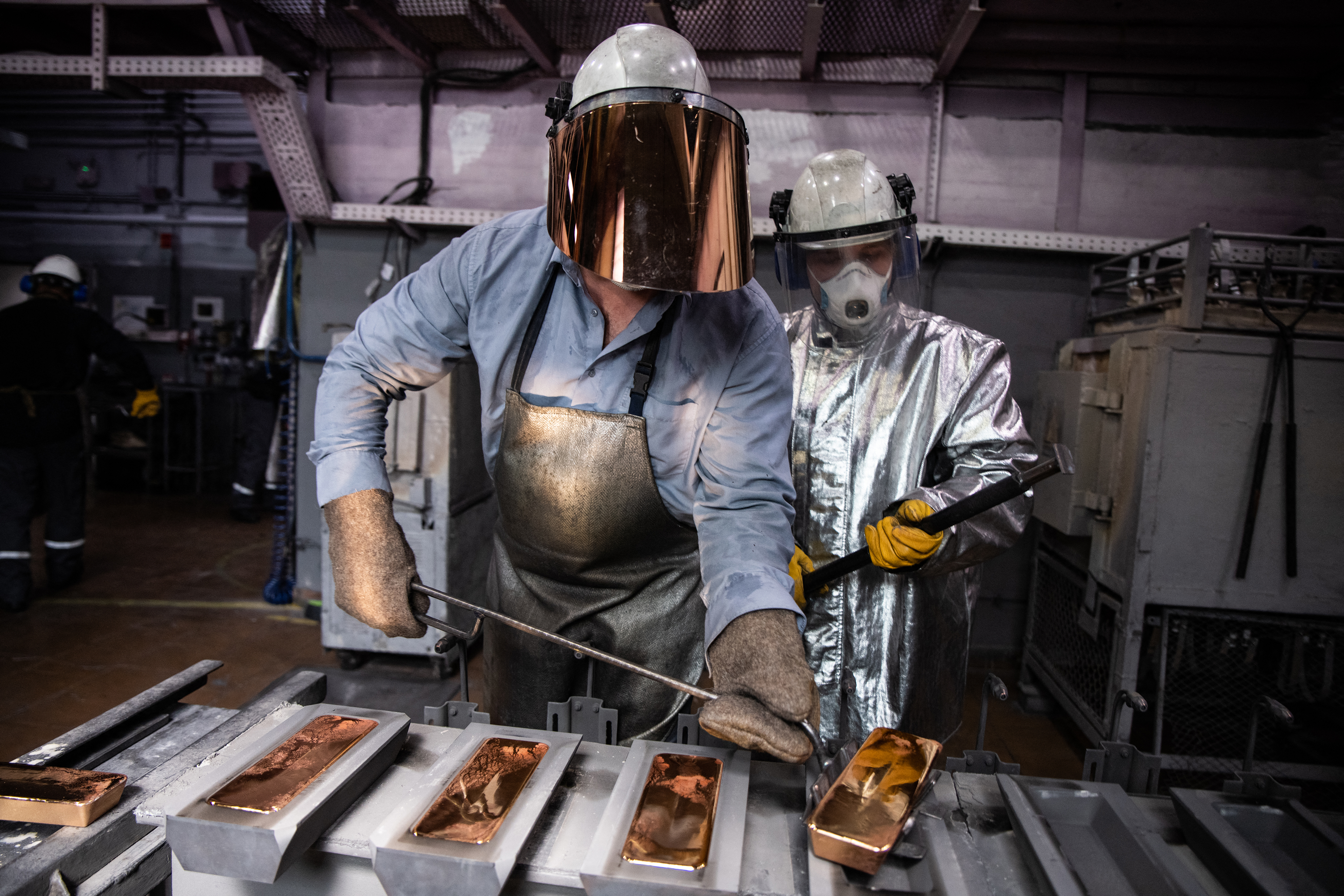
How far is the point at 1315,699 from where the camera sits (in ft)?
8.10

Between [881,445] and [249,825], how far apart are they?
1587 millimetres

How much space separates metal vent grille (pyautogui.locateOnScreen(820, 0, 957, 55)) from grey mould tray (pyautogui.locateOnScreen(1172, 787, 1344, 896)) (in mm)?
2931

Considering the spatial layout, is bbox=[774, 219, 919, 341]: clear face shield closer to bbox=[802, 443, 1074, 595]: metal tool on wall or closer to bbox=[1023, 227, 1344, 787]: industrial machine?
bbox=[802, 443, 1074, 595]: metal tool on wall

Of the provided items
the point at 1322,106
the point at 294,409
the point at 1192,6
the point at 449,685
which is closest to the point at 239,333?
the point at 294,409

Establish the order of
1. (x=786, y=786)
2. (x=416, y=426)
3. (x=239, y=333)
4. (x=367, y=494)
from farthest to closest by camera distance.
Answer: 1. (x=239, y=333)
2. (x=416, y=426)
3. (x=367, y=494)
4. (x=786, y=786)

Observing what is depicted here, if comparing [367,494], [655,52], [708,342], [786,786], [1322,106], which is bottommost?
[786,786]

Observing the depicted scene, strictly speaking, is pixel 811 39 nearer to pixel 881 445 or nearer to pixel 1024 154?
pixel 1024 154

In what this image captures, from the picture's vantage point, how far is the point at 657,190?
109 cm

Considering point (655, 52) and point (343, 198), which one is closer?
point (655, 52)

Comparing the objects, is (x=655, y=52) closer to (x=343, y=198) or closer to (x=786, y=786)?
(x=786, y=786)

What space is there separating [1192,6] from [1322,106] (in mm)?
1041

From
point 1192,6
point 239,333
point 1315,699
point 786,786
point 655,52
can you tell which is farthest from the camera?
point 239,333

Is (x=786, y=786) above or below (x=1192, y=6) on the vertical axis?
below

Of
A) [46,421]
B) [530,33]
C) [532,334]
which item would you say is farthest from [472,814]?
[46,421]
